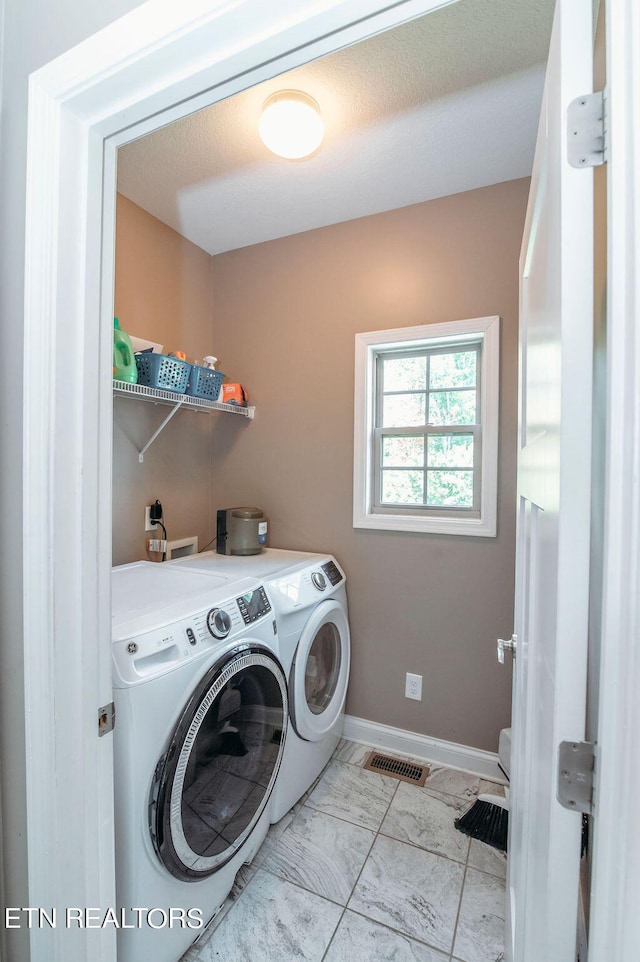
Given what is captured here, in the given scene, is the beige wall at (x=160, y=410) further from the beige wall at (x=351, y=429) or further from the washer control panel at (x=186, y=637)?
the washer control panel at (x=186, y=637)

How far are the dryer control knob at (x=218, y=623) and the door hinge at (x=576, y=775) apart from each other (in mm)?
883

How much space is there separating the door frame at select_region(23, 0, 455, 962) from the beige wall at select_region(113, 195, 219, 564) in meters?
1.14

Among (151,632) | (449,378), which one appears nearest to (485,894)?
(151,632)

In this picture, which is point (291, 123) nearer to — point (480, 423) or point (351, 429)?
point (351, 429)

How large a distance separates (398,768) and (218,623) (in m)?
1.35

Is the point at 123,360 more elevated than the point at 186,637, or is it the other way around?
the point at 123,360

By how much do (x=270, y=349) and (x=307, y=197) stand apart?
0.73 metres

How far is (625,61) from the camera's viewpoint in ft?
1.45

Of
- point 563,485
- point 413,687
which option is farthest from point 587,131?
point 413,687

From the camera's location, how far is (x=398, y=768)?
6.32ft

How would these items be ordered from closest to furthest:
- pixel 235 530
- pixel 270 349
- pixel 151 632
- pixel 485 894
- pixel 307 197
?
pixel 151 632
pixel 485 894
pixel 307 197
pixel 235 530
pixel 270 349

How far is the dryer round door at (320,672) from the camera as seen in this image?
5.16 feet

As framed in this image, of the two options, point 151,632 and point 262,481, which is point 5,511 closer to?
point 151,632

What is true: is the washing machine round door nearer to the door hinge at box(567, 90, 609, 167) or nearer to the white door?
the white door
